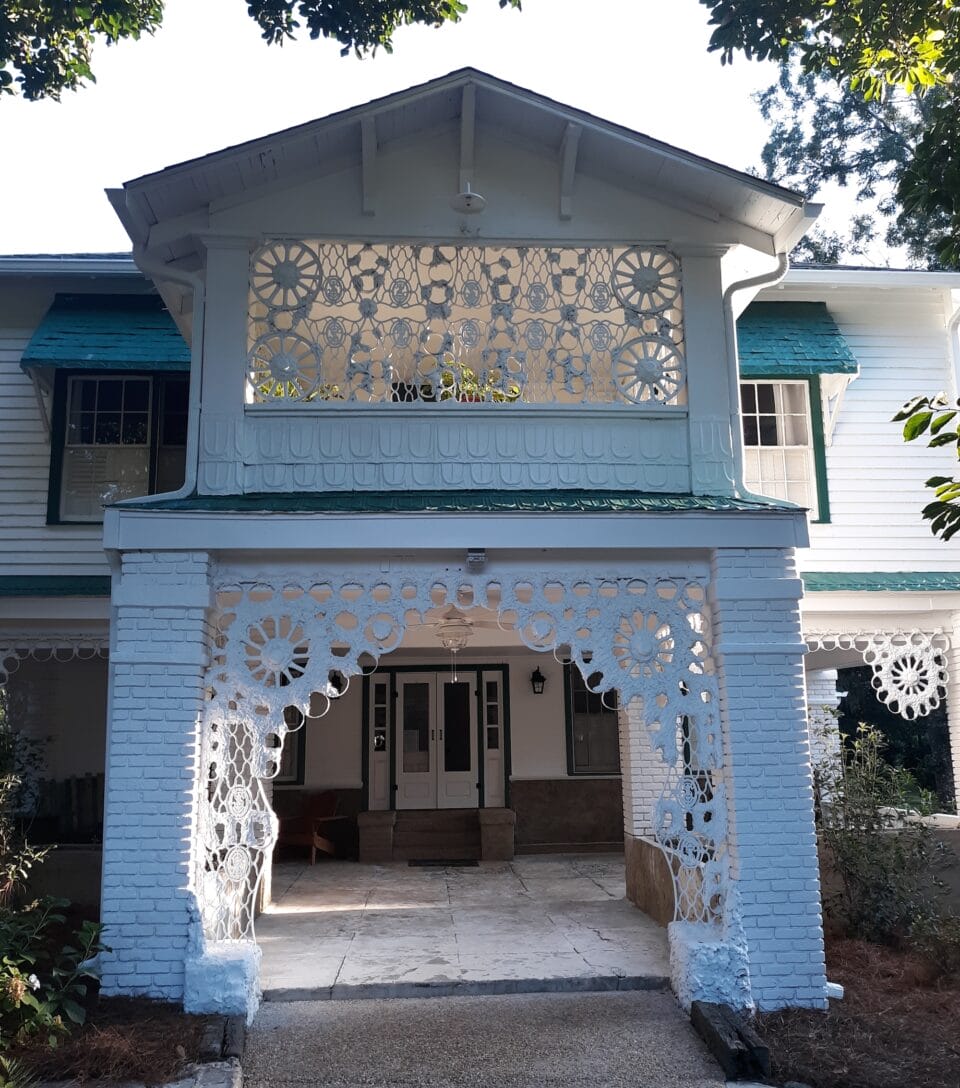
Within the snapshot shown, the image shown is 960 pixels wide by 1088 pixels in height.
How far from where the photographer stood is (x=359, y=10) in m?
9.43

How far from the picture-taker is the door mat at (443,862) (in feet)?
41.2

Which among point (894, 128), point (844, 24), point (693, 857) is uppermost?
point (894, 128)

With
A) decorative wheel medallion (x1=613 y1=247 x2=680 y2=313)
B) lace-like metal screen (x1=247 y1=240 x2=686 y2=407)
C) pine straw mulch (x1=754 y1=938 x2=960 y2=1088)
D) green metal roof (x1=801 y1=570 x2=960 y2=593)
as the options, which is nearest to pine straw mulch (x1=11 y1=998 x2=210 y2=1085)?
pine straw mulch (x1=754 y1=938 x2=960 y2=1088)

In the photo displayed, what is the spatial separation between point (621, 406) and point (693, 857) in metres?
3.05

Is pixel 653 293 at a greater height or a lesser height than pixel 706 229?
lesser

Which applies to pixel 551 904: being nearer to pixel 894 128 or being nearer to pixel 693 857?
pixel 693 857

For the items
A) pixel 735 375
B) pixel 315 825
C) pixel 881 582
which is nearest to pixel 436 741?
pixel 315 825

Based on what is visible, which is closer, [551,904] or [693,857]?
[693,857]

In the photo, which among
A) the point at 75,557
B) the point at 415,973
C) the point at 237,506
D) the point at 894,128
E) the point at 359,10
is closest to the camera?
the point at 237,506

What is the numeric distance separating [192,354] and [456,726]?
843 cm

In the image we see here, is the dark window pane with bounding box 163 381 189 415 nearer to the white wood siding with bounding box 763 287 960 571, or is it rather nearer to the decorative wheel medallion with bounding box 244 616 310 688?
the decorative wheel medallion with bounding box 244 616 310 688

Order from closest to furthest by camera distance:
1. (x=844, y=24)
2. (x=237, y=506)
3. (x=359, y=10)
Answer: (x=237, y=506) < (x=844, y=24) < (x=359, y=10)

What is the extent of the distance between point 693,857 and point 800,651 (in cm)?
149

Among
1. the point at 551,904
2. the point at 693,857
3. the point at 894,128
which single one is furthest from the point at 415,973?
the point at 894,128
